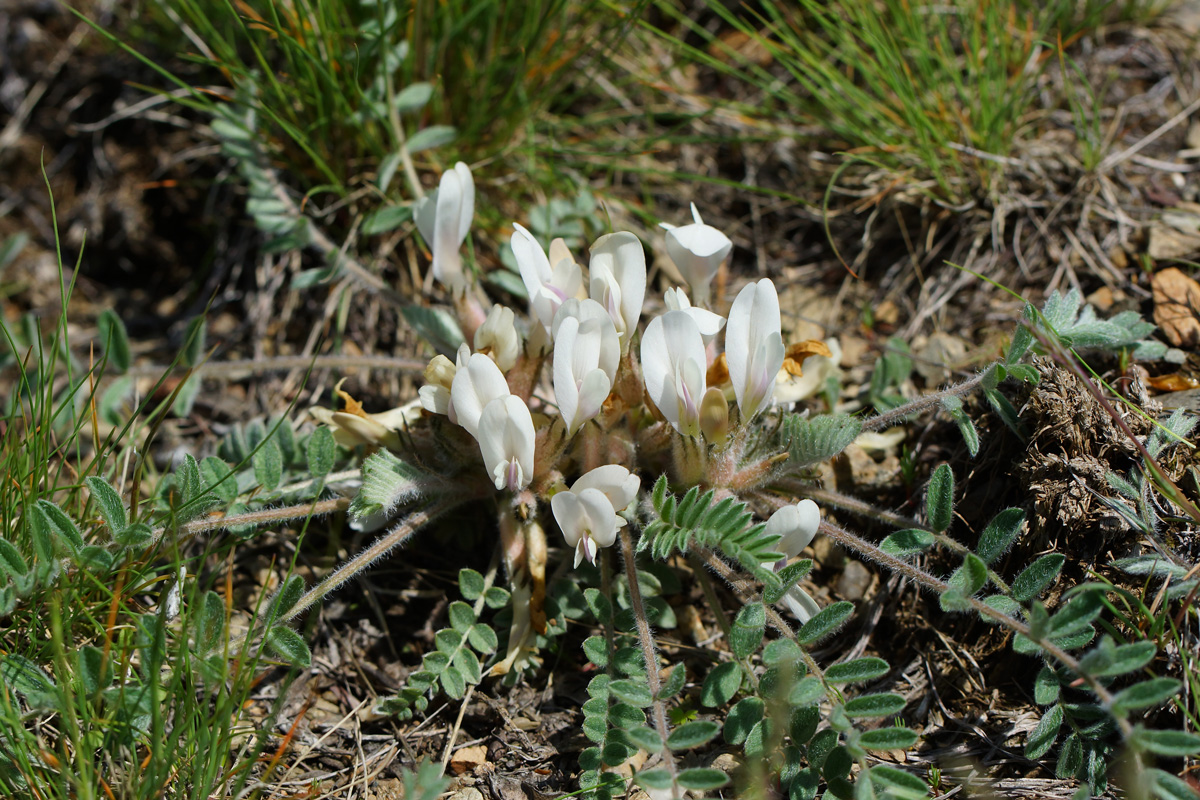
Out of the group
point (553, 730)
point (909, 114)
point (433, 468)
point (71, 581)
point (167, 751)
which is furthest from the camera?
point (909, 114)

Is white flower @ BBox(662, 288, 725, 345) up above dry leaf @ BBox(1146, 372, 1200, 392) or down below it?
above

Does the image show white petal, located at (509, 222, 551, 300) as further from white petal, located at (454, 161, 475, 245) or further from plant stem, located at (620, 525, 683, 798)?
plant stem, located at (620, 525, 683, 798)

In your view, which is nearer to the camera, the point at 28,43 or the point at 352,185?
the point at 352,185

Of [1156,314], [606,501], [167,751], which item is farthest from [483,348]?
[1156,314]

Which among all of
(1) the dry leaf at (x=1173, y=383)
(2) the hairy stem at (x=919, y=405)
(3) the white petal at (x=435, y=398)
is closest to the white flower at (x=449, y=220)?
(3) the white petal at (x=435, y=398)

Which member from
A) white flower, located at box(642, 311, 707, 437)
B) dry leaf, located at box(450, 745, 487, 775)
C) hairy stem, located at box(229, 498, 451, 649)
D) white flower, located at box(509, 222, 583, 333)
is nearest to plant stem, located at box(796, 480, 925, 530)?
white flower, located at box(642, 311, 707, 437)

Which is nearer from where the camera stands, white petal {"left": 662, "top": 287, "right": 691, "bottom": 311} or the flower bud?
the flower bud

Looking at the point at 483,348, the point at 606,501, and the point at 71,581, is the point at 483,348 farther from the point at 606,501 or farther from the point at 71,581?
the point at 71,581
